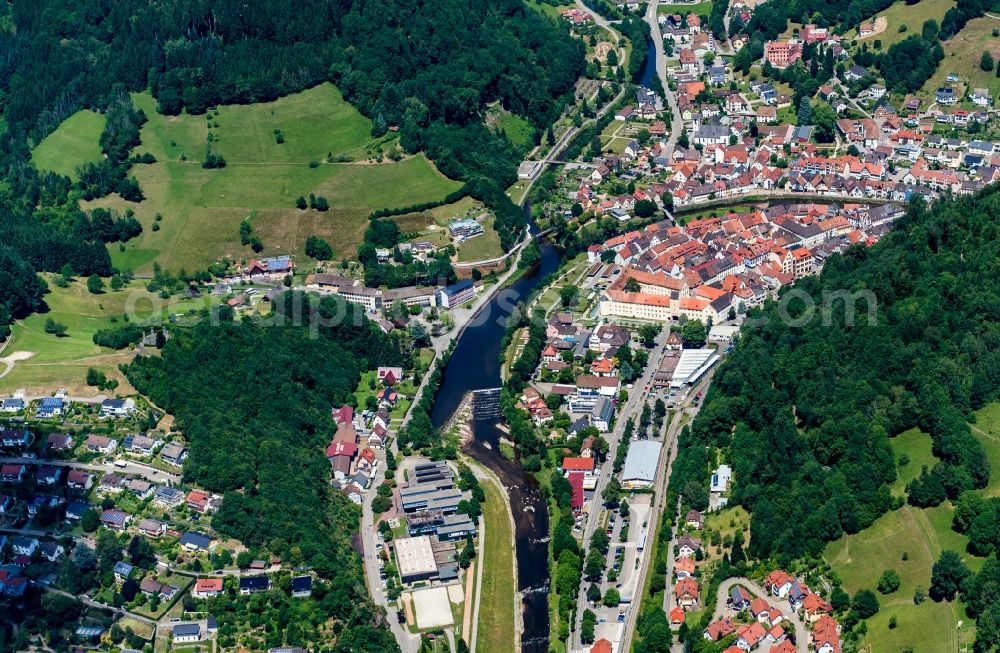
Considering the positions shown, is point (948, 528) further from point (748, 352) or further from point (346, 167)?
point (346, 167)

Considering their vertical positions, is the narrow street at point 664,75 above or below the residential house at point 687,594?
below

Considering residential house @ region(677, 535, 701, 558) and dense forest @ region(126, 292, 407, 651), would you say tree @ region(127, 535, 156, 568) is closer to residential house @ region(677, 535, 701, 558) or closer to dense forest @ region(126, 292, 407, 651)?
dense forest @ region(126, 292, 407, 651)

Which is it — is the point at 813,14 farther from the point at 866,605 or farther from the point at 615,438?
the point at 866,605

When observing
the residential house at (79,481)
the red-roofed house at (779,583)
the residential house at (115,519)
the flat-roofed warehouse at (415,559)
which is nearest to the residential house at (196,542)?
the residential house at (115,519)

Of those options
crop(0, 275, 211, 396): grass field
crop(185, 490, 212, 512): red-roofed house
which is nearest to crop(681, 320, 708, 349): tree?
crop(185, 490, 212, 512): red-roofed house

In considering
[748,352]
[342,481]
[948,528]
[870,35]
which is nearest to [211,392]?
[342,481]

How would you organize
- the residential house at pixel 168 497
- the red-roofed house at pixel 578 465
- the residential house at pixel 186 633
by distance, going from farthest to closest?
the red-roofed house at pixel 578 465 < the residential house at pixel 168 497 < the residential house at pixel 186 633

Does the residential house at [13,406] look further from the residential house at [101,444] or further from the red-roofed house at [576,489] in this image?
the red-roofed house at [576,489]

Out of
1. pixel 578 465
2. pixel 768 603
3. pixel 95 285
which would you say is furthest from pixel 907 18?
pixel 768 603
